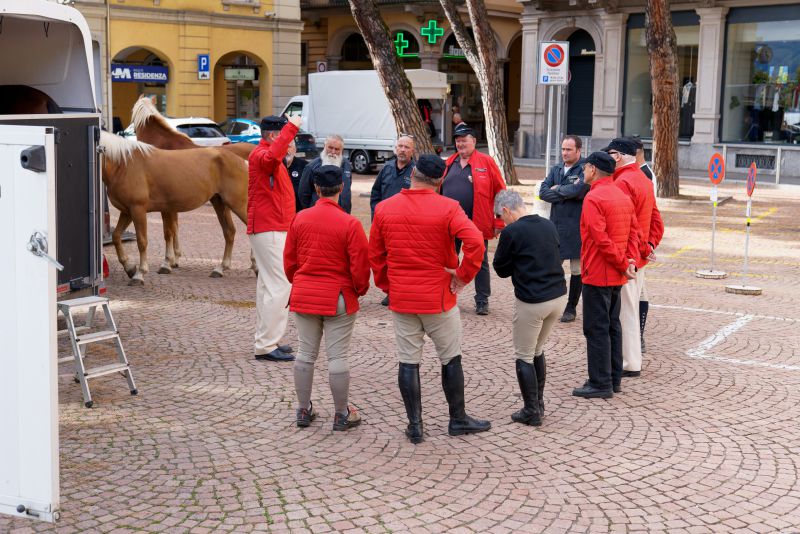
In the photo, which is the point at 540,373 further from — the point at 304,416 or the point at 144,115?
the point at 144,115

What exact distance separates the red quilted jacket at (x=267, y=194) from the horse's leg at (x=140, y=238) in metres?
3.87

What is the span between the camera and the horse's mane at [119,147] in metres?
11.3

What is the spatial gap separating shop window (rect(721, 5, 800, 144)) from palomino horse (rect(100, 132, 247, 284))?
20.6 m

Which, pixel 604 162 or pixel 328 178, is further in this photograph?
pixel 604 162

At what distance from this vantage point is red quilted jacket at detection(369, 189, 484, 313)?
621 cm

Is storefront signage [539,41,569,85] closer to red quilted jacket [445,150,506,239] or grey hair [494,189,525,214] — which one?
red quilted jacket [445,150,506,239]

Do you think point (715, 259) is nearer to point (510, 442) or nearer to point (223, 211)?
point (223, 211)

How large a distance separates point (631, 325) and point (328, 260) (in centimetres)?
296

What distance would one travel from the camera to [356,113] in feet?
96.5

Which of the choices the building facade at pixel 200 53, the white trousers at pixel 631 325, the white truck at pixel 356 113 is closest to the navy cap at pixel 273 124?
the white trousers at pixel 631 325

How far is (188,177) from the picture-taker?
488 inches

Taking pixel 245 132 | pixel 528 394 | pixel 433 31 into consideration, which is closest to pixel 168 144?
pixel 528 394

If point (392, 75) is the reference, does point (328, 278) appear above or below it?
below

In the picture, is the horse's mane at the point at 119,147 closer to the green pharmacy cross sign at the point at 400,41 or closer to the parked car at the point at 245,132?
the parked car at the point at 245,132
